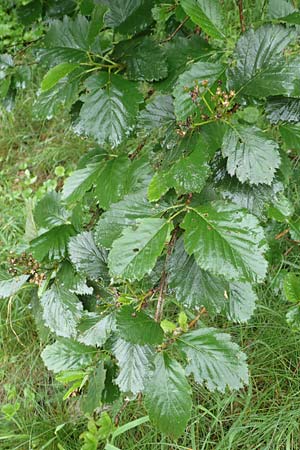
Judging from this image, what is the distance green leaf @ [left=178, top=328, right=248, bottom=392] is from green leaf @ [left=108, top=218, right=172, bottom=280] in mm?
173

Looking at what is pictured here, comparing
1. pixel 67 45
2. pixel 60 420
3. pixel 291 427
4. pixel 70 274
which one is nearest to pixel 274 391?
pixel 291 427

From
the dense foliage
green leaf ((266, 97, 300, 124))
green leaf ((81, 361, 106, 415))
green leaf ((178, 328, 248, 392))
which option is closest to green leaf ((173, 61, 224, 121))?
the dense foliage

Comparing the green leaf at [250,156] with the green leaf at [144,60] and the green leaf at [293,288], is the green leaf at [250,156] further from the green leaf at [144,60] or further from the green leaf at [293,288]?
the green leaf at [293,288]

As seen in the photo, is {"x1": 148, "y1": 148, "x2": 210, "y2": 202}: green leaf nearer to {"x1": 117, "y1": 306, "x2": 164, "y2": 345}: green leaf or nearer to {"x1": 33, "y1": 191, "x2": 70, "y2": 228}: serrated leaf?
{"x1": 117, "y1": 306, "x2": 164, "y2": 345}: green leaf

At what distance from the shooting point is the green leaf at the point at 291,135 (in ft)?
2.65

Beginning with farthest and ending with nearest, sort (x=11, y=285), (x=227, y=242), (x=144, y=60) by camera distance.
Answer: (x=11, y=285) → (x=144, y=60) → (x=227, y=242)

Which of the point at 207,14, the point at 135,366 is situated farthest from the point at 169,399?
the point at 207,14

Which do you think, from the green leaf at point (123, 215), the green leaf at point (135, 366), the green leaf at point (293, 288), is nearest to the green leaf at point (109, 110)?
the green leaf at point (123, 215)

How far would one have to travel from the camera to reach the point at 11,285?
3.43ft

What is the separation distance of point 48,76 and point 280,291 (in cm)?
120

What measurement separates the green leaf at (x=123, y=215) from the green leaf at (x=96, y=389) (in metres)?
0.28

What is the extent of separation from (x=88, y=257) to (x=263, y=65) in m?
0.44

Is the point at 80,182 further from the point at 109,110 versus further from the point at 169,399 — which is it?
the point at 169,399

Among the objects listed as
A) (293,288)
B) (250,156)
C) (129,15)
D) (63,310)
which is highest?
(129,15)
